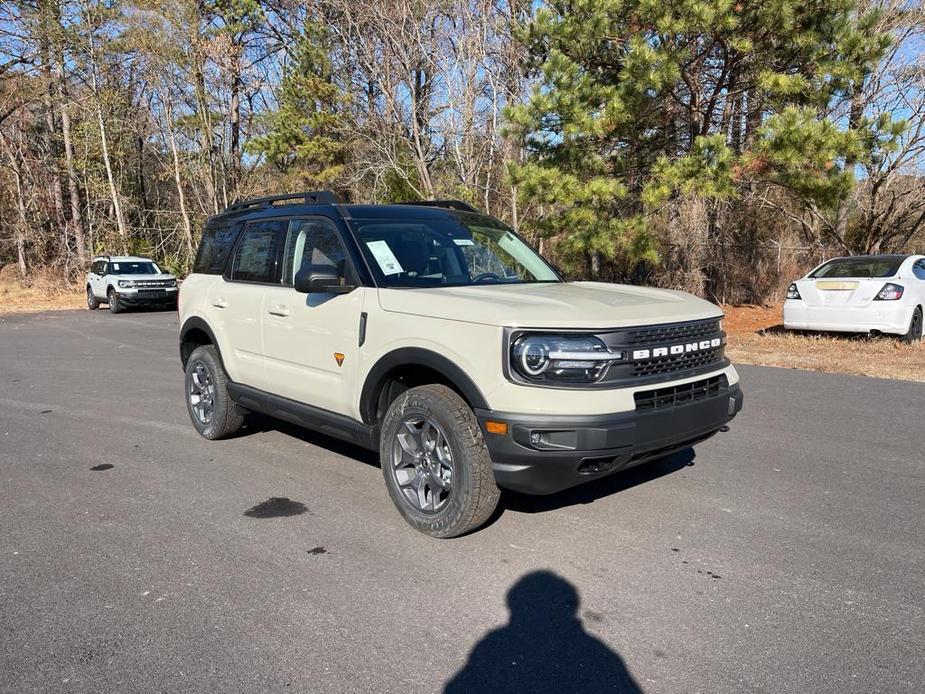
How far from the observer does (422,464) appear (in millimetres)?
3957

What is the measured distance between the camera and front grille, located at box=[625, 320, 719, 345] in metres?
3.60

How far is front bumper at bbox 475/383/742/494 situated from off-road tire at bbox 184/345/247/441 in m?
2.98

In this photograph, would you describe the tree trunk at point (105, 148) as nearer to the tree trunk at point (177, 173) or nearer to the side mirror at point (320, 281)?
the tree trunk at point (177, 173)

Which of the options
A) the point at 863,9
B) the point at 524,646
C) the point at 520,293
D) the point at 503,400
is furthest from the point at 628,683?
the point at 863,9

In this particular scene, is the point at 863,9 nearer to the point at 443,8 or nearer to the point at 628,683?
the point at 443,8

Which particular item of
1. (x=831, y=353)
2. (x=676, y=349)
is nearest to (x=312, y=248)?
(x=676, y=349)

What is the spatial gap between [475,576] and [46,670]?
1.84 meters

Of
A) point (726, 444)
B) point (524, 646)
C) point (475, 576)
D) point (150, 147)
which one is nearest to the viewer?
point (524, 646)

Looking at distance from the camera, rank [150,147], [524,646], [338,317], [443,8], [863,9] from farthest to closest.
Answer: [150,147] → [443,8] → [863,9] → [338,317] → [524,646]

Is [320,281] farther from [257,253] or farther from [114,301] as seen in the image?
[114,301]

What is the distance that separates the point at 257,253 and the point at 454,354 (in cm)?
240

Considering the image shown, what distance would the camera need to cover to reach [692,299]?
14.3 ft

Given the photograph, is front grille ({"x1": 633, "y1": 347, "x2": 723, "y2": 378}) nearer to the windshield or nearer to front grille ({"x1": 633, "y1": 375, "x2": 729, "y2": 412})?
front grille ({"x1": 633, "y1": 375, "x2": 729, "y2": 412})

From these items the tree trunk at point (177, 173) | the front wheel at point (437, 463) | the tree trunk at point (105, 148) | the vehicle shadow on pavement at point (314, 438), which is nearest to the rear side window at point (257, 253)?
the vehicle shadow on pavement at point (314, 438)
